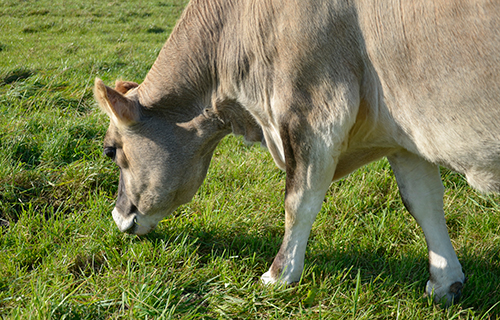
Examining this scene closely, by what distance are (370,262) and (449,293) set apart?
1.70ft

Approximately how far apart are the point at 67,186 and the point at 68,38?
8.26 metres

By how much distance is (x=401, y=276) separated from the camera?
3.01 m

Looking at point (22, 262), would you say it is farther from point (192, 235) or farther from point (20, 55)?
point (20, 55)

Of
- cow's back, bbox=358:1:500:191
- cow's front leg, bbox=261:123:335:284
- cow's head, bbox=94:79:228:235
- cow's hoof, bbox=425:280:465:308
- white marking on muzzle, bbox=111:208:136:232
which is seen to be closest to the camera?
cow's back, bbox=358:1:500:191

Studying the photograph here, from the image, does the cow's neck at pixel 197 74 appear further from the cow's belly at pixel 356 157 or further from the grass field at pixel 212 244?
the grass field at pixel 212 244

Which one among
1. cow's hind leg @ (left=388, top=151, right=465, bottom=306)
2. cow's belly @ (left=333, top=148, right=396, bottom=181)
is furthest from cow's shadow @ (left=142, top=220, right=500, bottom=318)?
cow's belly @ (left=333, top=148, right=396, bottom=181)

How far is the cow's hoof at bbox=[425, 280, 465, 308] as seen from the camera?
2.86 m

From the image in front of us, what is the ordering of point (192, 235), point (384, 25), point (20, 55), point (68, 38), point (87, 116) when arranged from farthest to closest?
point (68, 38) < point (20, 55) < point (87, 116) < point (192, 235) < point (384, 25)

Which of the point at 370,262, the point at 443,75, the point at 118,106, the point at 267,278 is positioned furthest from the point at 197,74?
the point at 370,262

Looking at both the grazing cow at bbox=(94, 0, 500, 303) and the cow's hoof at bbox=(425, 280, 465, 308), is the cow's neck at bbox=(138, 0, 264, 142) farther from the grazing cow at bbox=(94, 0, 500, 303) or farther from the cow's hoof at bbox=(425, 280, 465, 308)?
the cow's hoof at bbox=(425, 280, 465, 308)

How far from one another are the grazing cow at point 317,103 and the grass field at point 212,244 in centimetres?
20

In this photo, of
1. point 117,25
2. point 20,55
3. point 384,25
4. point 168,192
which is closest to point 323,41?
point 384,25

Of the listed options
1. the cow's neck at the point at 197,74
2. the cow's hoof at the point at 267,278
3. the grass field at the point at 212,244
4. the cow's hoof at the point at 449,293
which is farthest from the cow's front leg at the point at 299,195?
the cow's hoof at the point at 449,293

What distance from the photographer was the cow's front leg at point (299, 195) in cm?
266
